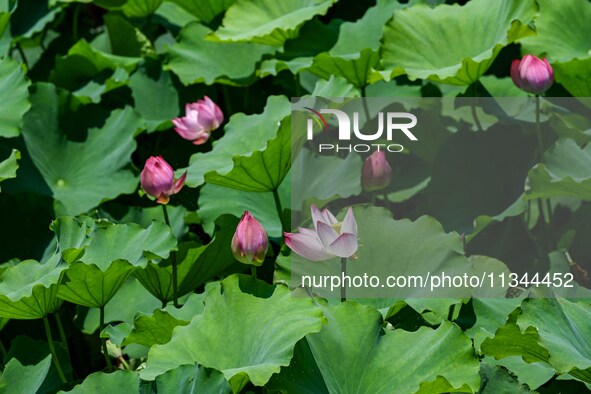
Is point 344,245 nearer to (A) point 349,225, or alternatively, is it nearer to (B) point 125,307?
(A) point 349,225

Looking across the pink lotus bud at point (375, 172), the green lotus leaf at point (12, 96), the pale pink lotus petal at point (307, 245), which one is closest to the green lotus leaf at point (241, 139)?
the pink lotus bud at point (375, 172)

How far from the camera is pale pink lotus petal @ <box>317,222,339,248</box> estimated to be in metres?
1.61

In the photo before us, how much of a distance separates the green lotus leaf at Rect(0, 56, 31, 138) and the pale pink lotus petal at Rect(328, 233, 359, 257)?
Answer: 35.0 inches

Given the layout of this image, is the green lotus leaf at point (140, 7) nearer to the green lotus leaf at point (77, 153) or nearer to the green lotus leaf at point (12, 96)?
the green lotus leaf at point (77, 153)

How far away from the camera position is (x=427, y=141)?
7.65 feet

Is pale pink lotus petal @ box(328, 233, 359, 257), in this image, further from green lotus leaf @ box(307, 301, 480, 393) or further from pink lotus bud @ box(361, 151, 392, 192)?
pink lotus bud @ box(361, 151, 392, 192)

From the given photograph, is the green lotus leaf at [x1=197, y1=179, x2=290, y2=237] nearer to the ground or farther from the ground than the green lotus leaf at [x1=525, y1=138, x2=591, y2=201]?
nearer to the ground

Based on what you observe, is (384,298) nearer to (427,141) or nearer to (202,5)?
(427,141)

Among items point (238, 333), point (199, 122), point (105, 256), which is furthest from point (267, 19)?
point (238, 333)

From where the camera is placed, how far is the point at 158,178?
1814 mm

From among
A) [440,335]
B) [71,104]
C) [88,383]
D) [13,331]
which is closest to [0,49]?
[71,104]

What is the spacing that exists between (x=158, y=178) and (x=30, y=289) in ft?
1.07

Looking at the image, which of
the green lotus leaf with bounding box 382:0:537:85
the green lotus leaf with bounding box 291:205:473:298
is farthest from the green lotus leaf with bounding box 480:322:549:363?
the green lotus leaf with bounding box 382:0:537:85

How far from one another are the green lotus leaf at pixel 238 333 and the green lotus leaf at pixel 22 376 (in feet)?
1.34
